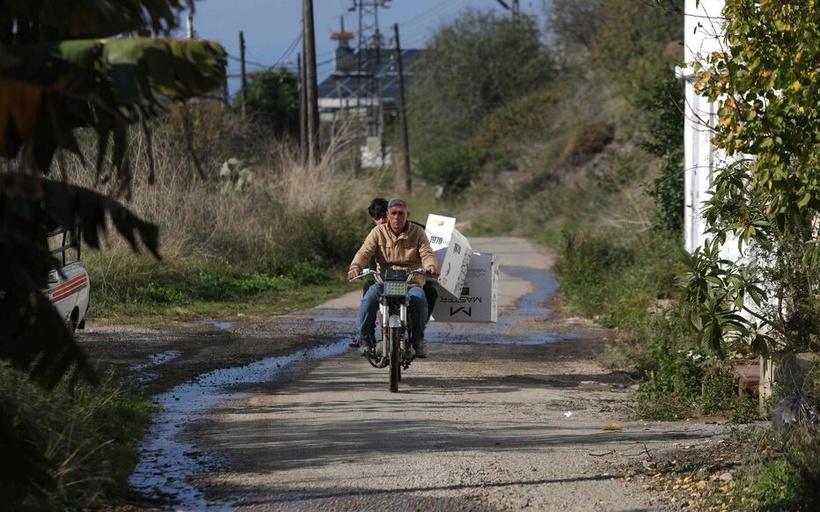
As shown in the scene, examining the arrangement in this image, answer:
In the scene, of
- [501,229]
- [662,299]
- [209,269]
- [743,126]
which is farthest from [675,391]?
[501,229]

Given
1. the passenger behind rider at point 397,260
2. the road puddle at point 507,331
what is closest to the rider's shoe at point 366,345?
the passenger behind rider at point 397,260

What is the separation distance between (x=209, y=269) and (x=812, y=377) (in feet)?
46.9

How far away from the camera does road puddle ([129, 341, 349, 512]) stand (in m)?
7.02

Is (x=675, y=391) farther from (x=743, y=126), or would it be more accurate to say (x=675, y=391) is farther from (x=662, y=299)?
(x=662, y=299)

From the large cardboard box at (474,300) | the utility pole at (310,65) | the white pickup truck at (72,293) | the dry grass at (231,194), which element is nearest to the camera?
the white pickup truck at (72,293)

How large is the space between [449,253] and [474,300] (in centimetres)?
73

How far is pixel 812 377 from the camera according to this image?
8492 millimetres

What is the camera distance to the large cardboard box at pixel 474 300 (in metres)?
12.7

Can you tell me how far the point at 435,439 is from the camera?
28.2 ft

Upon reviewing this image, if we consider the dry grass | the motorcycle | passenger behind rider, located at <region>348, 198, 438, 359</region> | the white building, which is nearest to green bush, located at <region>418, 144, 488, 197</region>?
the dry grass

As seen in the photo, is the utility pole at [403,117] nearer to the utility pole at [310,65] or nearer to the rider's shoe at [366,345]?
the utility pole at [310,65]

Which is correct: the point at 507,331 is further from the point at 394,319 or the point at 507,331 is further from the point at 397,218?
the point at 394,319

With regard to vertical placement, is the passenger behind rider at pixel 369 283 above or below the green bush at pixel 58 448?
above

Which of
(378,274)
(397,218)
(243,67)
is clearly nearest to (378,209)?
(397,218)
